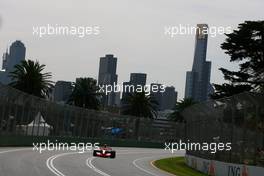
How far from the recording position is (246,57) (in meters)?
68.4

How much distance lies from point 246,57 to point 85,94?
1648 inches

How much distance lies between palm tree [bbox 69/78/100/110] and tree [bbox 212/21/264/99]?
39347 mm

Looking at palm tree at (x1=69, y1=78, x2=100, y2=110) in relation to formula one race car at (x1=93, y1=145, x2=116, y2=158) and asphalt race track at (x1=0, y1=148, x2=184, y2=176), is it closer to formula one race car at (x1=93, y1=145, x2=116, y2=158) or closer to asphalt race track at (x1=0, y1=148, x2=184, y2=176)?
formula one race car at (x1=93, y1=145, x2=116, y2=158)

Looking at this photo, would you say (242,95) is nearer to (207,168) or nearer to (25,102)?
(207,168)

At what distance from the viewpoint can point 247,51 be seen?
68125 mm

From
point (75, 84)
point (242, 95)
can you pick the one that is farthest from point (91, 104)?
point (242, 95)

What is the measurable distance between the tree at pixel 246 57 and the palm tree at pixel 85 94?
3935 cm

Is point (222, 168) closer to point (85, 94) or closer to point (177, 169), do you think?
point (177, 169)

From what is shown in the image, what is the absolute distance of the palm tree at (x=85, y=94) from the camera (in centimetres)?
10512

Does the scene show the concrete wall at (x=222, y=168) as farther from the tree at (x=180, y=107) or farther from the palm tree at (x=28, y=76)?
the tree at (x=180, y=107)

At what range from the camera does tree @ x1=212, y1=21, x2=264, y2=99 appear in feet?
220

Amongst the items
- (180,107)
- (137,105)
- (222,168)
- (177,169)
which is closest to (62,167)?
(222,168)

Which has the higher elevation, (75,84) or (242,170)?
(75,84)

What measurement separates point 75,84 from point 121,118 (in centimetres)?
3552
